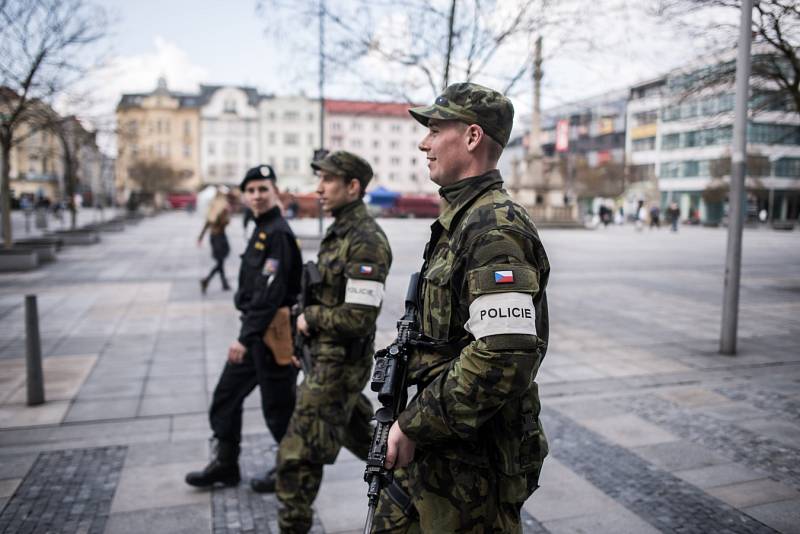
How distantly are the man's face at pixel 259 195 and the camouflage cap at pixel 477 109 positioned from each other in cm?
204

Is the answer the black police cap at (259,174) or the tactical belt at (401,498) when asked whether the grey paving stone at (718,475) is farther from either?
the black police cap at (259,174)

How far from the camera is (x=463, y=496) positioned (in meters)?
2.02

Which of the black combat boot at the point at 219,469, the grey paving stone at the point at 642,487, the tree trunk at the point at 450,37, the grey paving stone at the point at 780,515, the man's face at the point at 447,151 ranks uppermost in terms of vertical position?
the tree trunk at the point at 450,37

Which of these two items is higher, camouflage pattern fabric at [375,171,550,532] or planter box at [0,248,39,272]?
camouflage pattern fabric at [375,171,550,532]

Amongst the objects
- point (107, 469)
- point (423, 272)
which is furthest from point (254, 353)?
point (423, 272)

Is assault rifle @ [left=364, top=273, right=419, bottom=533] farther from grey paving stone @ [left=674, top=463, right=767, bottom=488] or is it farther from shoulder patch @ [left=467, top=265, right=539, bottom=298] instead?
grey paving stone @ [left=674, top=463, right=767, bottom=488]

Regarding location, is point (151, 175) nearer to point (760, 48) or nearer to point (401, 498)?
point (760, 48)

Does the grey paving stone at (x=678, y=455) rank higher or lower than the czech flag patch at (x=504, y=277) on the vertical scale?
→ lower

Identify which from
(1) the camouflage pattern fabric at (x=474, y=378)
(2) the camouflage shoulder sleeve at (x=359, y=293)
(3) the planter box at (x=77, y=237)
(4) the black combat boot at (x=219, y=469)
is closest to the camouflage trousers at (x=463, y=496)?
(1) the camouflage pattern fabric at (x=474, y=378)

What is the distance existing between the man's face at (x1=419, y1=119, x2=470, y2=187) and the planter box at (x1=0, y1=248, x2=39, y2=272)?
1602cm

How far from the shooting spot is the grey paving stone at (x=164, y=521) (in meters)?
3.53

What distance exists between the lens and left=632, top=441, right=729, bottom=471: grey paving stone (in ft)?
14.5

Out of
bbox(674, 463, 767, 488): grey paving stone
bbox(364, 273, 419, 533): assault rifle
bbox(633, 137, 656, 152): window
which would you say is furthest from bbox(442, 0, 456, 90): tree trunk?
bbox(633, 137, 656, 152): window

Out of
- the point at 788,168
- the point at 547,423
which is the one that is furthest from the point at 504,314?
the point at 788,168
